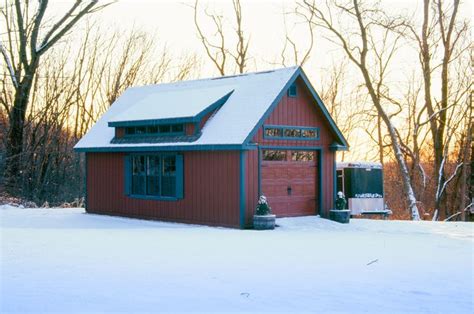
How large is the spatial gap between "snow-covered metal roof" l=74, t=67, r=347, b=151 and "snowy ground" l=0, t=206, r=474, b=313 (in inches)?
120

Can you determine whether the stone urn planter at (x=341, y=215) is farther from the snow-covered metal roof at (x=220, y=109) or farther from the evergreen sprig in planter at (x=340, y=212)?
the snow-covered metal roof at (x=220, y=109)

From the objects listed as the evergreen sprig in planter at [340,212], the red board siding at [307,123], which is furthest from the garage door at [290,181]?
the evergreen sprig in planter at [340,212]

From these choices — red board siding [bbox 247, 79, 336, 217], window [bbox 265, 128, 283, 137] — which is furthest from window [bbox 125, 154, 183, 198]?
red board siding [bbox 247, 79, 336, 217]

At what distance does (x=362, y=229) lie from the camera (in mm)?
20156

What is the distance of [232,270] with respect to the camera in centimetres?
1178

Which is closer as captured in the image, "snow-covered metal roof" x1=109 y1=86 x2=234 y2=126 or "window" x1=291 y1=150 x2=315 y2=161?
"snow-covered metal roof" x1=109 y1=86 x2=234 y2=126

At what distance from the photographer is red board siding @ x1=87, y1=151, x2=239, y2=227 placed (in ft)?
64.1

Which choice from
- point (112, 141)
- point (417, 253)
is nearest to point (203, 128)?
point (112, 141)

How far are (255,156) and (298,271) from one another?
8273 mm

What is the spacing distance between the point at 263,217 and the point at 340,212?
373 cm

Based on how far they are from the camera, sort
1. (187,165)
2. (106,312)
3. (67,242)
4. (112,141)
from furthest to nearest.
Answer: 1. (112,141)
2. (187,165)
3. (67,242)
4. (106,312)

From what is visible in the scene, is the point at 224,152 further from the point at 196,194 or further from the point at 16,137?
the point at 16,137

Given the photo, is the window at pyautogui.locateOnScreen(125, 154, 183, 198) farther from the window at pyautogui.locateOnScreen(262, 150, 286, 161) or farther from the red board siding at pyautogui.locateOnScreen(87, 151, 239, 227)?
the window at pyautogui.locateOnScreen(262, 150, 286, 161)

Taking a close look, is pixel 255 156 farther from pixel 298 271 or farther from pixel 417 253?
pixel 298 271
